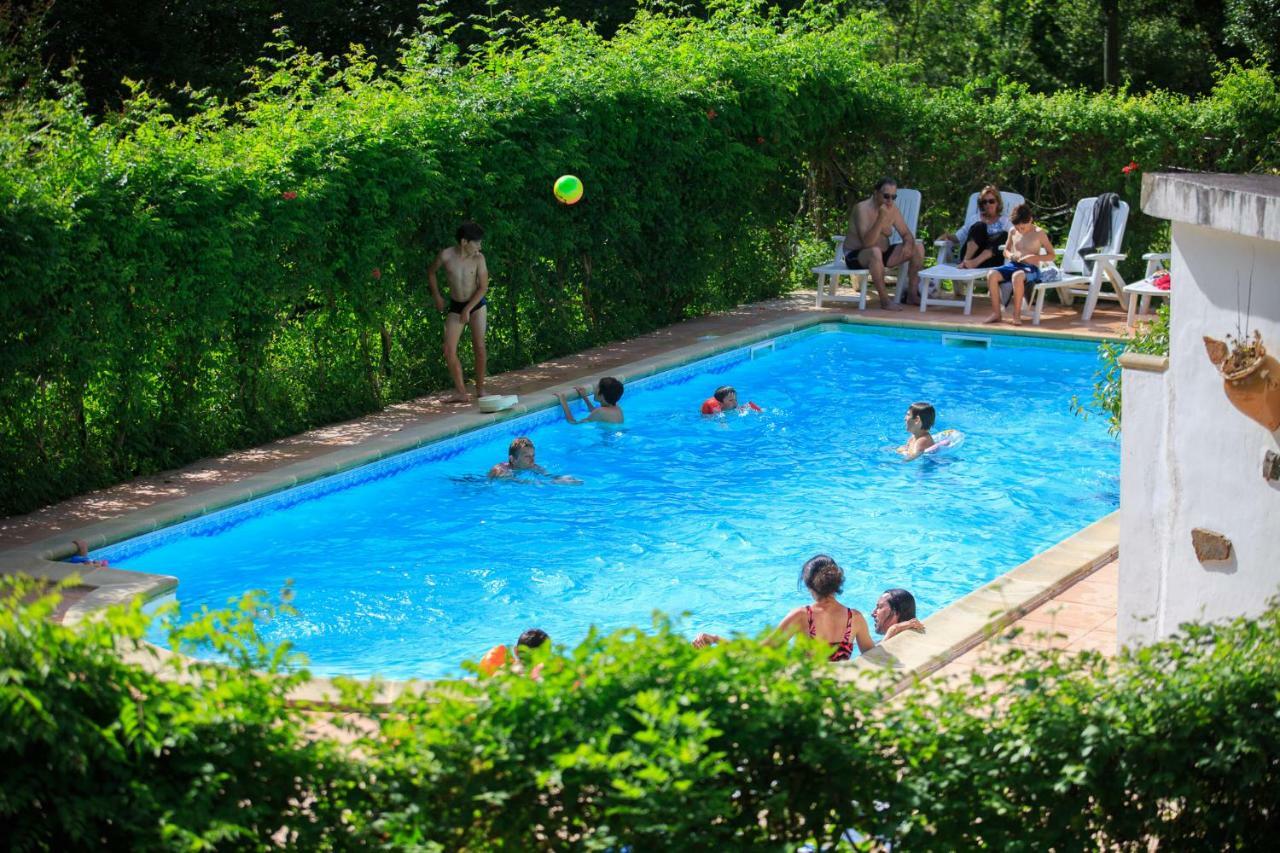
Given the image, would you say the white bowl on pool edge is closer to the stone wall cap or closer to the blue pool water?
the blue pool water

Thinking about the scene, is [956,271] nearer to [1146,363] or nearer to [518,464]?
[518,464]

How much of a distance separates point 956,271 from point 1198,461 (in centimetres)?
Result: 1146

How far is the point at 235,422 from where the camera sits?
12.1 meters

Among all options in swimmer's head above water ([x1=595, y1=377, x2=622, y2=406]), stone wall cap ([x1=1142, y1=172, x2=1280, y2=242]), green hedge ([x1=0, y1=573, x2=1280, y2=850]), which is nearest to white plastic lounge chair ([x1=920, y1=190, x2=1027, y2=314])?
swimmer's head above water ([x1=595, y1=377, x2=622, y2=406])

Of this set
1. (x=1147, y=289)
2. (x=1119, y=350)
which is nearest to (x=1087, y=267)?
(x=1147, y=289)

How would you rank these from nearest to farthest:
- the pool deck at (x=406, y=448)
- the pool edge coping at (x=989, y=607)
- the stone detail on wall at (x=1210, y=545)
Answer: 1. the stone detail on wall at (x=1210, y=545)
2. the pool edge coping at (x=989, y=607)
3. the pool deck at (x=406, y=448)

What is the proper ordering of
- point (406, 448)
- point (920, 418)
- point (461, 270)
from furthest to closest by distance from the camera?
point (461, 270)
point (920, 418)
point (406, 448)

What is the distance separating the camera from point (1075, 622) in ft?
26.0

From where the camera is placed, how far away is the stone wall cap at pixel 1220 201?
5.81m

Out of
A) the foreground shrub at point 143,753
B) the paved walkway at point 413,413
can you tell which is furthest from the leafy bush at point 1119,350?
the foreground shrub at point 143,753

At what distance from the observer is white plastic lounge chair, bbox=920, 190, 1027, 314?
17.7 m

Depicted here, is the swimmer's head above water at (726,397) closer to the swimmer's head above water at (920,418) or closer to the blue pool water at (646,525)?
the blue pool water at (646,525)

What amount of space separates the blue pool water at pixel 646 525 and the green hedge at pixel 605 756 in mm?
4418

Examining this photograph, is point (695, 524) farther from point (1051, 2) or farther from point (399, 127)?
point (1051, 2)
